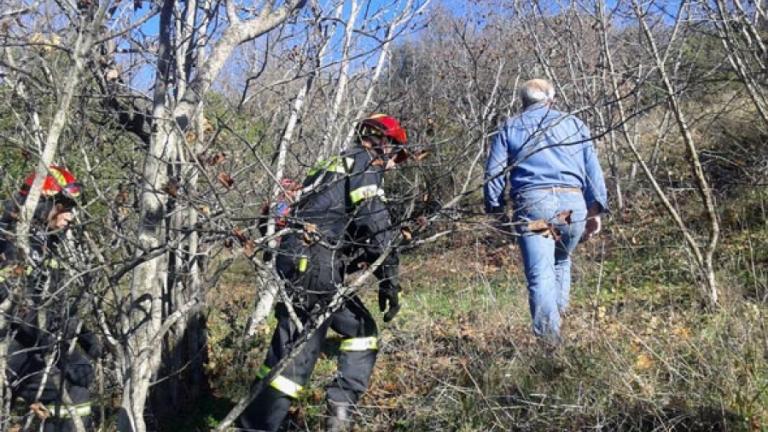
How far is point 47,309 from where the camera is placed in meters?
3.11

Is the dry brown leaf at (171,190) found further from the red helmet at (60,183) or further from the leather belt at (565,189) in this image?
the leather belt at (565,189)

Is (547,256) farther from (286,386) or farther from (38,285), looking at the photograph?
(38,285)

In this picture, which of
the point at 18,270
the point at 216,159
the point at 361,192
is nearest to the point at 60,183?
the point at 18,270

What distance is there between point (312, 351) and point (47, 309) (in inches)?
53.4

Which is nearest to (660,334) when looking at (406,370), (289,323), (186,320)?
(406,370)

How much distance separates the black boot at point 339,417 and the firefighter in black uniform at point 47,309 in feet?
3.99

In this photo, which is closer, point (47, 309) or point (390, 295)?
point (47, 309)

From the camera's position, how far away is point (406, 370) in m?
4.62

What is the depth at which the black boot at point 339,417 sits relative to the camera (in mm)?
4035

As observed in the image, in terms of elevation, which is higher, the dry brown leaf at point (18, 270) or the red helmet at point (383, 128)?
the red helmet at point (383, 128)

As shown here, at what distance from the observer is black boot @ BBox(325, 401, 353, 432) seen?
13.2ft

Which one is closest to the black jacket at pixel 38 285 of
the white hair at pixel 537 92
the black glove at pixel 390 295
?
the black glove at pixel 390 295

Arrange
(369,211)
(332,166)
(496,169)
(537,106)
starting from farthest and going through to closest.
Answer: (537,106) < (496,169) < (369,211) < (332,166)

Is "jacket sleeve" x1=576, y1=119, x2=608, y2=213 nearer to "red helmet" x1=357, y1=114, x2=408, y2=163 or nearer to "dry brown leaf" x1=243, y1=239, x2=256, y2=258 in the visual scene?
"red helmet" x1=357, y1=114, x2=408, y2=163
